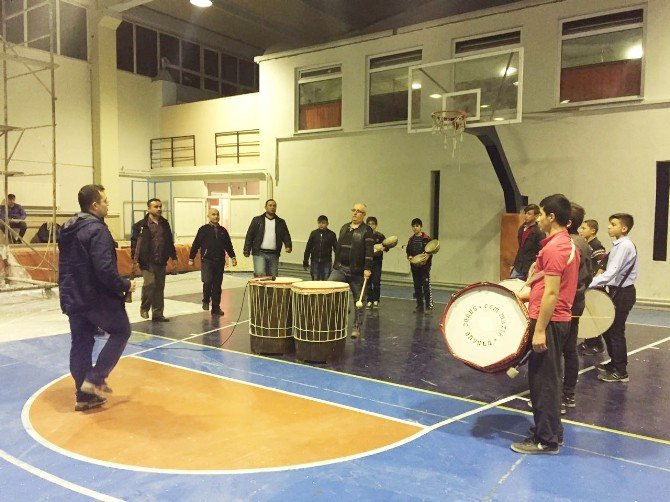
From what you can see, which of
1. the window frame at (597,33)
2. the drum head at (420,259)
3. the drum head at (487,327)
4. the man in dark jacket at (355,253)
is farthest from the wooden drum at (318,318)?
the window frame at (597,33)

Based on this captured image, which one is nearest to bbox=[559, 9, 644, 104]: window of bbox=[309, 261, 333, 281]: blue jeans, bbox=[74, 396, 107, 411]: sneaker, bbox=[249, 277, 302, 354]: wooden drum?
bbox=[309, 261, 333, 281]: blue jeans

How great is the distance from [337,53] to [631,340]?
10.7 metres

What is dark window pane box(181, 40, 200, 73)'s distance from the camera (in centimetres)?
2044

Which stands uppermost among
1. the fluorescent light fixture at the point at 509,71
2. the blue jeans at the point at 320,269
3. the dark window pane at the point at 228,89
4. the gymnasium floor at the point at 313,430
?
the dark window pane at the point at 228,89

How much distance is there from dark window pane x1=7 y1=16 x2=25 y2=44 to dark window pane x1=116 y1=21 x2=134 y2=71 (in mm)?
3075

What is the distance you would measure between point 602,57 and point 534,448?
402 inches

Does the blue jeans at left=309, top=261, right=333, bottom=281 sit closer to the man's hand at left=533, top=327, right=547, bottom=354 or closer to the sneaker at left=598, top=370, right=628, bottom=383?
the sneaker at left=598, top=370, right=628, bottom=383

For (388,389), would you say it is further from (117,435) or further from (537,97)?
(537,97)

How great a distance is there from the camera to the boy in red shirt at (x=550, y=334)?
374cm

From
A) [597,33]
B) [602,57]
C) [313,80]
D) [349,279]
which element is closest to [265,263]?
[349,279]

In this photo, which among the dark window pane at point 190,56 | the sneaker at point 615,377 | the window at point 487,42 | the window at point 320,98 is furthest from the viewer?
the dark window pane at point 190,56

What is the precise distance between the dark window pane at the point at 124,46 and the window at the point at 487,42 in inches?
481

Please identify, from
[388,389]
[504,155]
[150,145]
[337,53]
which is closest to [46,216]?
[150,145]

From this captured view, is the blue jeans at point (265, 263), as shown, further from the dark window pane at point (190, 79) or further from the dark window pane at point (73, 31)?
the dark window pane at point (190, 79)
